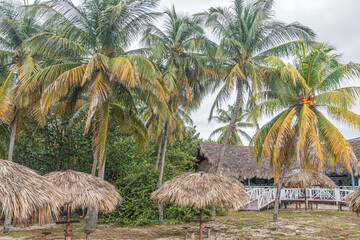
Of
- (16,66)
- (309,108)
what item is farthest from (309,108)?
(16,66)

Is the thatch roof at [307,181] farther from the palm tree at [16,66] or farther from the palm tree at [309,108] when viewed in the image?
the palm tree at [16,66]

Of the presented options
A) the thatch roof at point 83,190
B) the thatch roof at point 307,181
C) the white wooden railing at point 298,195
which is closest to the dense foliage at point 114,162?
the thatch roof at point 83,190

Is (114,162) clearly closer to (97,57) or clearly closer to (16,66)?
(16,66)

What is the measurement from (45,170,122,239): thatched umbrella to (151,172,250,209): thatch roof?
1.61 m

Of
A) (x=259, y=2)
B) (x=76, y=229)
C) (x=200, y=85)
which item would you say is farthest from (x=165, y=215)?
(x=259, y=2)

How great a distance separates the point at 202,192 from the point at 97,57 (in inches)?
212

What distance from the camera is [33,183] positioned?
19.1 ft

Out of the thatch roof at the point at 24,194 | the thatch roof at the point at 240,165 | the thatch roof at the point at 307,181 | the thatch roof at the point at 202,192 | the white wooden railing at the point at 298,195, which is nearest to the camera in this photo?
the thatch roof at the point at 24,194

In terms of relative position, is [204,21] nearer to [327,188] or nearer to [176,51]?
[176,51]

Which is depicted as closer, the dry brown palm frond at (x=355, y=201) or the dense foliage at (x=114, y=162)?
the dry brown palm frond at (x=355, y=201)

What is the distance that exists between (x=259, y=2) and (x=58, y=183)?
32.9 feet

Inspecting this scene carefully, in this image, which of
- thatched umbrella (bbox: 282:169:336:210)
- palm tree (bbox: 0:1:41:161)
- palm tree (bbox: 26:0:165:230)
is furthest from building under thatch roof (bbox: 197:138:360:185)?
palm tree (bbox: 0:1:41:161)

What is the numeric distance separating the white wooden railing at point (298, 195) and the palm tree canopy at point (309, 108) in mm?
4392

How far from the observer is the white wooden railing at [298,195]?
52.9ft
